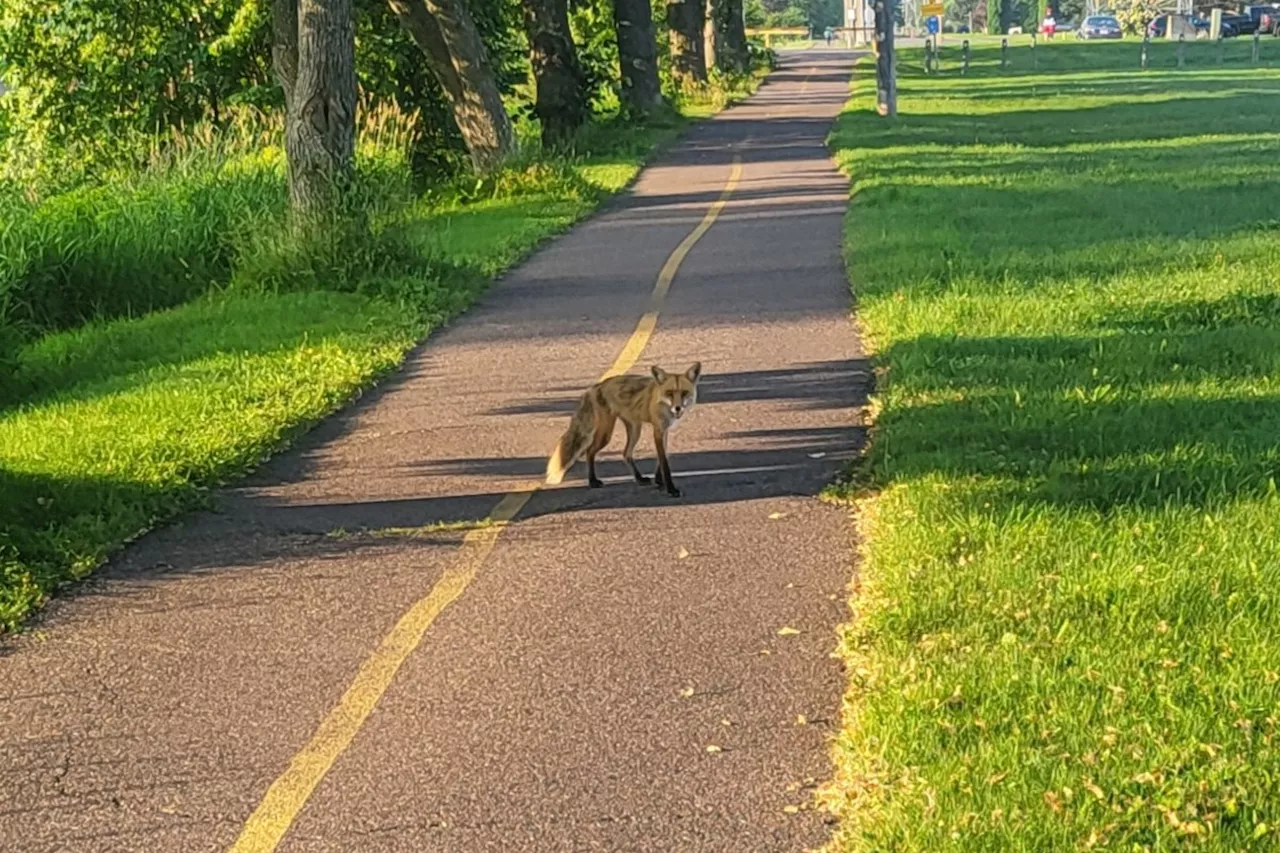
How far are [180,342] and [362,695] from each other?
7.41m

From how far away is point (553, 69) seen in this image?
3097 centimetres

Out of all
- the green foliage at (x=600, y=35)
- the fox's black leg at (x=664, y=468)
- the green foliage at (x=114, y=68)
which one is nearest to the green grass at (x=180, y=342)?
the fox's black leg at (x=664, y=468)

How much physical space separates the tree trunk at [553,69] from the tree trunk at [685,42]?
19501 mm

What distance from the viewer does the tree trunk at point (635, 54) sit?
3812 cm

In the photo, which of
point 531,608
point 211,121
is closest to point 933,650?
point 531,608

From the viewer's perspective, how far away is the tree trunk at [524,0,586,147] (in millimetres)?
30656

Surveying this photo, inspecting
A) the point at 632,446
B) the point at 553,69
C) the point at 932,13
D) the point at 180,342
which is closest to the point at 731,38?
the point at 932,13

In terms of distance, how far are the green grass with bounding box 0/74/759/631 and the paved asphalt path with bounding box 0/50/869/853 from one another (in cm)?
28

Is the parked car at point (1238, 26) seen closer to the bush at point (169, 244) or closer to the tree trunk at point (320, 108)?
the bush at point (169, 244)

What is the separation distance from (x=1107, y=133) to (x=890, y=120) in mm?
5131

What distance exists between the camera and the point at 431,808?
16.1 feet

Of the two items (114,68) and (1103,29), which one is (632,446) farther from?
(1103,29)

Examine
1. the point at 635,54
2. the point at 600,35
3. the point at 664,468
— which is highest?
the point at 600,35

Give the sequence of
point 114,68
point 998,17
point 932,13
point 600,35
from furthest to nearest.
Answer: point 998,17 → point 932,13 → point 600,35 → point 114,68
